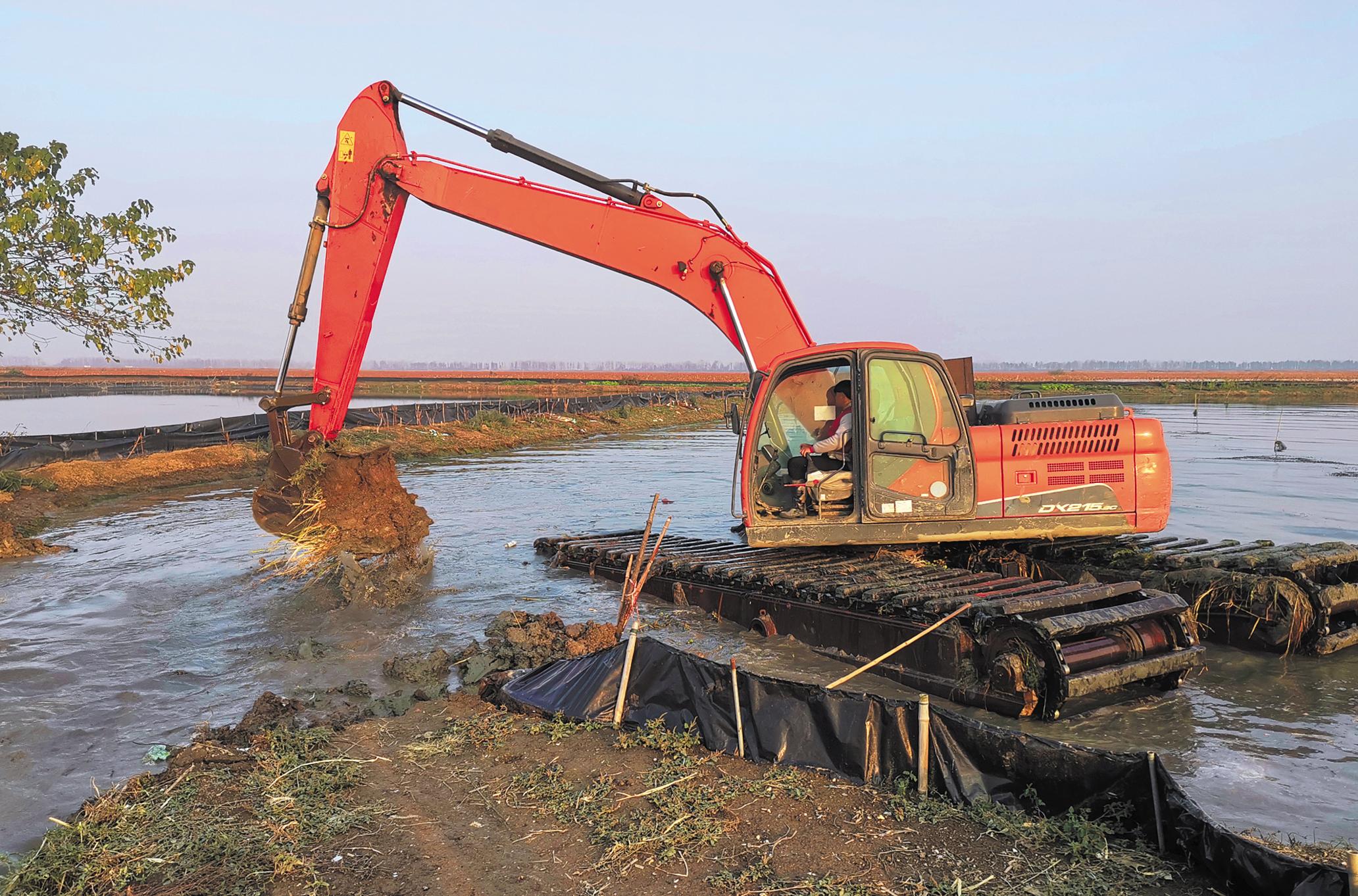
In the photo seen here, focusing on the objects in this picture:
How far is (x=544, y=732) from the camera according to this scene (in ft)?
18.7

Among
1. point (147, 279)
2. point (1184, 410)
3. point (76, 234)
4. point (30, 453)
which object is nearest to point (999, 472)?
point (147, 279)

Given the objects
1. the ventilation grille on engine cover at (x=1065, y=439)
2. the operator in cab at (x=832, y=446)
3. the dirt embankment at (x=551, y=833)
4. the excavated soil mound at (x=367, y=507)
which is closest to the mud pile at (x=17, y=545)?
the excavated soil mound at (x=367, y=507)

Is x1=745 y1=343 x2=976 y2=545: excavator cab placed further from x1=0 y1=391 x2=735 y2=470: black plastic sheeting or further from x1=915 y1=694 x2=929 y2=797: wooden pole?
x1=0 y1=391 x2=735 y2=470: black plastic sheeting

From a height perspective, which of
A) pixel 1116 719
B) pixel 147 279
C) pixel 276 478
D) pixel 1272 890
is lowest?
pixel 1116 719

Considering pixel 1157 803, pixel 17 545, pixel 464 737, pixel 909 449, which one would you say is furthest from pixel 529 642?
pixel 17 545

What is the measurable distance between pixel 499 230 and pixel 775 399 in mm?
3678

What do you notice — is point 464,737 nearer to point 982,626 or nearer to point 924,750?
point 924,750

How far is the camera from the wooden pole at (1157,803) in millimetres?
3877

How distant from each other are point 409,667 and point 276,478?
10.5 ft

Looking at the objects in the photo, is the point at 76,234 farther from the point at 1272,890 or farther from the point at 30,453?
the point at 1272,890

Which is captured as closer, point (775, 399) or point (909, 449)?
point (909, 449)

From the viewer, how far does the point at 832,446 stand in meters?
7.86

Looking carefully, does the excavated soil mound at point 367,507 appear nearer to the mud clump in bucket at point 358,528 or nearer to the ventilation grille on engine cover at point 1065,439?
the mud clump in bucket at point 358,528

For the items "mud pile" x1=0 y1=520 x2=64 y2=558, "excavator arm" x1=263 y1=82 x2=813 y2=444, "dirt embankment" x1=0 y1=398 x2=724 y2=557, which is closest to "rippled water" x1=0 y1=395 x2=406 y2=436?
"dirt embankment" x1=0 y1=398 x2=724 y2=557
